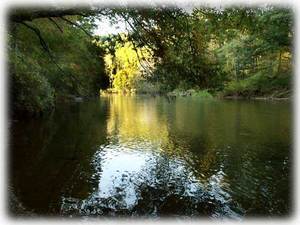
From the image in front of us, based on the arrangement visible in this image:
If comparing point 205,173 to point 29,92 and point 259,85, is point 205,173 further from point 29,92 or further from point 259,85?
point 259,85

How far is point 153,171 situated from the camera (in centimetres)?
1163

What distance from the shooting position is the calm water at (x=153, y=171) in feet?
27.9

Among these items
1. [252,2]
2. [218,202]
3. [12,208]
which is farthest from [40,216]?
[252,2]

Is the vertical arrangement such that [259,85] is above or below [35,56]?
below

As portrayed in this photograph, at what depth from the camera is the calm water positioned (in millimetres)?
8516

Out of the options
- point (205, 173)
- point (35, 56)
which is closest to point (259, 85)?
point (35, 56)

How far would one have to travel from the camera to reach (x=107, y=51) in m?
11.3

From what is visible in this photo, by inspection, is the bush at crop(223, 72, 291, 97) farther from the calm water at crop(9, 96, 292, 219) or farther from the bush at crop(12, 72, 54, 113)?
the calm water at crop(9, 96, 292, 219)

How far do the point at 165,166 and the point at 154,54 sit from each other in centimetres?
368

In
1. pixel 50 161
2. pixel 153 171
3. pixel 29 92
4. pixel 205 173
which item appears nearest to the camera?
pixel 205 173

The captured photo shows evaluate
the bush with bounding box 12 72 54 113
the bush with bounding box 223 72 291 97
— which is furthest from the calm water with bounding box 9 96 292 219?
the bush with bounding box 223 72 291 97

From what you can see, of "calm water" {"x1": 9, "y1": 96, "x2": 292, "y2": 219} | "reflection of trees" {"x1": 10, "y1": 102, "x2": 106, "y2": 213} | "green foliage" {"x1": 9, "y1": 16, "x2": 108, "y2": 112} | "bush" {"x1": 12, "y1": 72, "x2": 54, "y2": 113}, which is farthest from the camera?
"bush" {"x1": 12, "y1": 72, "x2": 54, "y2": 113}

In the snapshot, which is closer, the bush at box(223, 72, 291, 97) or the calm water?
the calm water

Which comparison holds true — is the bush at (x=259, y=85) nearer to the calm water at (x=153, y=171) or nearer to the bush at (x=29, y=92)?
the bush at (x=29, y=92)
